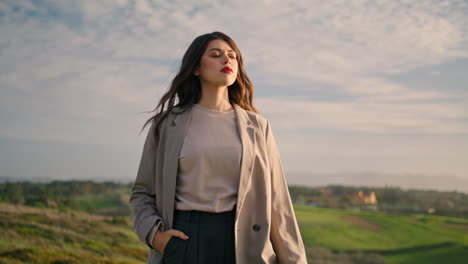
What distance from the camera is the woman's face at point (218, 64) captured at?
8.27 ft

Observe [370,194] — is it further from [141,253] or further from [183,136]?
[183,136]

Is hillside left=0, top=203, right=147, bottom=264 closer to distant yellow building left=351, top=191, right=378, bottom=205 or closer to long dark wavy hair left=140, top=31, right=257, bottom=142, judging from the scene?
long dark wavy hair left=140, top=31, right=257, bottom=142

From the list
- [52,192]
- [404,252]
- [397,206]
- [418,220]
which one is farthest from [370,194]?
[52,192]

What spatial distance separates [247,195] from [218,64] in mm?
834

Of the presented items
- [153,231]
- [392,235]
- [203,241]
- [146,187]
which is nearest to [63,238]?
[146,187]

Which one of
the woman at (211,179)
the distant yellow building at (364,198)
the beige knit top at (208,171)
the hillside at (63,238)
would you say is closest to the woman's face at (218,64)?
the woman at (211,179)

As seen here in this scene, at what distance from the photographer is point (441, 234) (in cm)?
542

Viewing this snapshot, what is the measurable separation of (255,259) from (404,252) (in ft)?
12.0

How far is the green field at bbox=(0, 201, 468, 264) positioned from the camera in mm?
4312

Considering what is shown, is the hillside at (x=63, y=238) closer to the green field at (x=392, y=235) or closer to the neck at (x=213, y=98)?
the green field at (x=392, y=235)

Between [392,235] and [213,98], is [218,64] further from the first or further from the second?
[392,235]

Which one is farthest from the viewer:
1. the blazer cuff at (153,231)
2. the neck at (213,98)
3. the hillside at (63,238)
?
the hillside at (63,238)

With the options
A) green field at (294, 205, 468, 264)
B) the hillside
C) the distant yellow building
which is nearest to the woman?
the hillside

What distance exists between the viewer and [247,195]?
2.39 metres
